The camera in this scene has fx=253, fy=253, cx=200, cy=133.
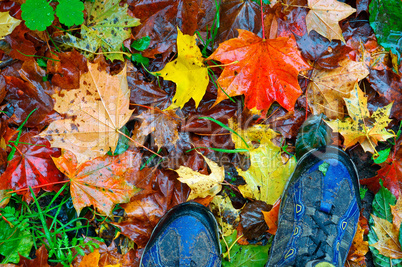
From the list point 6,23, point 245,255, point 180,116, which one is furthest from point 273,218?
point 6,23

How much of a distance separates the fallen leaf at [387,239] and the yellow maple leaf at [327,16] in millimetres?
1123

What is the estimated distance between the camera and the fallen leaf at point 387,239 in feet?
4.95

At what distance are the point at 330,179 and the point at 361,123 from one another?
0.37 m

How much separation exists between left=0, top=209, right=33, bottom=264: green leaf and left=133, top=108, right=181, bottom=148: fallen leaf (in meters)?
0.91

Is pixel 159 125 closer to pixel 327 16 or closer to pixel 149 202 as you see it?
pixel 149 202

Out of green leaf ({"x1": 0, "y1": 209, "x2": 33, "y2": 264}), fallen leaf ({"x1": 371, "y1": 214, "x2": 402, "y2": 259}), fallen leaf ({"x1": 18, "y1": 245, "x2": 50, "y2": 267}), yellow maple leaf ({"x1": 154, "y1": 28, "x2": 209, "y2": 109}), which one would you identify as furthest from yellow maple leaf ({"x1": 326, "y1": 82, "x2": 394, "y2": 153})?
green leaf ({"x1": 0, "y1": 209, "x2": 33, "y2": 264})

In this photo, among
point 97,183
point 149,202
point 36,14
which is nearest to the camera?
point 36,14

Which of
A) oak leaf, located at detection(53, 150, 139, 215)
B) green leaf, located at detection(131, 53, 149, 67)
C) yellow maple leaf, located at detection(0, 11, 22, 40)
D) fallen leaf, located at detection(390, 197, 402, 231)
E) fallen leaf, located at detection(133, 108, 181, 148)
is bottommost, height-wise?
fallen leaf, located at detection(390, 197, 402, 231)

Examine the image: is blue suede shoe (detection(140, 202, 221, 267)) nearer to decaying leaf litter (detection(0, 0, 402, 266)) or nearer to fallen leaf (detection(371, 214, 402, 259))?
decaying leaf litter (detection(0, 0, 402, 266))

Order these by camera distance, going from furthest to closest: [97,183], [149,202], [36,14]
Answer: [149,202] → [97,183] → [36,14]

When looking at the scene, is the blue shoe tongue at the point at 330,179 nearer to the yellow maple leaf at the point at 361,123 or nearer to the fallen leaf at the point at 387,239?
the yellow maple leaf at the point at 361,123

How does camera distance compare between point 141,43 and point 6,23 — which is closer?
point 6,23

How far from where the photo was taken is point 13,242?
146 centimetres

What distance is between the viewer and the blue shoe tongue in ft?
4.87
